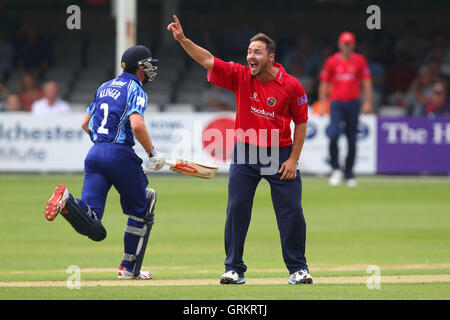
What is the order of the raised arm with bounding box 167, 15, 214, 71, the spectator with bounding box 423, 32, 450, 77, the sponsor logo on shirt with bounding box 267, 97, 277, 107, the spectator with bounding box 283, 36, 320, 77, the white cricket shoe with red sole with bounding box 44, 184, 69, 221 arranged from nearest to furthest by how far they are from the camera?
the white cricket shoe with red sole with bounding box 44, 184, 69, 221, the raised arm with bounding box 167, 15, 214, 71, the sponsor logo on shirt with bounding box 267, 97, 277, 107, the spectator with bounding box 423, 32, 450, 77, the spectator with bounding box 283, 36, 320, 77

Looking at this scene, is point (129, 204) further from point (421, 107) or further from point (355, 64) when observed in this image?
point (421, 107)

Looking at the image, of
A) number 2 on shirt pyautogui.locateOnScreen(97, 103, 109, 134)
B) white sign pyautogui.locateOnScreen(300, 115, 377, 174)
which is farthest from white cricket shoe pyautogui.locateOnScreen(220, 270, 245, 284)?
white sign pyautogui.locateOnScreen(300, 115, 377, 174)

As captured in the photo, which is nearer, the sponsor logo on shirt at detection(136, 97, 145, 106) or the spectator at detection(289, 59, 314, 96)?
the sponsor logo on shirt at detection(136, 97, 145, 106)

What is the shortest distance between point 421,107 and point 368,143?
259 centimetres

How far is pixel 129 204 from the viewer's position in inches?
352

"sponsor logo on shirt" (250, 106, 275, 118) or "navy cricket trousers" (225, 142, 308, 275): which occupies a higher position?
"sponsor logo on shirt" (250, 106, 275, 118)

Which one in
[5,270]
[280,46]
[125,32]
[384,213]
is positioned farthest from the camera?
[280,46]

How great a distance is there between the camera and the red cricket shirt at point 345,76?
1759 cm

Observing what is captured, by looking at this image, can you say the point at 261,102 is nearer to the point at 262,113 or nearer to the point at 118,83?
the point at 262,113

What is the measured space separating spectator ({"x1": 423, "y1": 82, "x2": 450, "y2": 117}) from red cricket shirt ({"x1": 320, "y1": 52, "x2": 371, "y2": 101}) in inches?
171

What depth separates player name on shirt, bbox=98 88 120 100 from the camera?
8781mm

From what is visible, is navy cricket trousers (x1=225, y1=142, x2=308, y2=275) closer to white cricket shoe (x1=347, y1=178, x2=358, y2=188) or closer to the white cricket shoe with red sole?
the white cricket shoe with red sole

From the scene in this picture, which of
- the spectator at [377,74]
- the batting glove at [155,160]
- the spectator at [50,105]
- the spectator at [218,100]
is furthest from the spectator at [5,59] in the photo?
the batting glove at [155,160]
